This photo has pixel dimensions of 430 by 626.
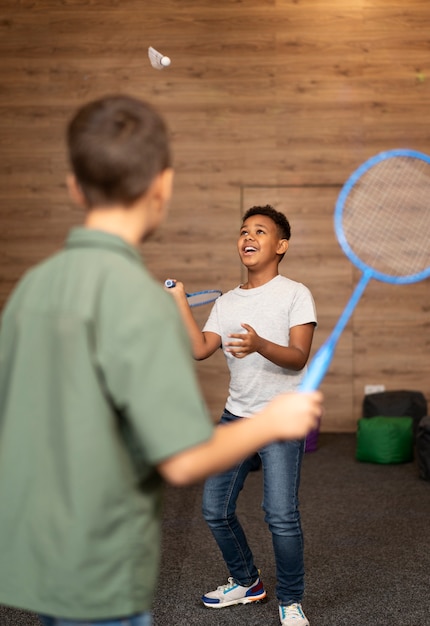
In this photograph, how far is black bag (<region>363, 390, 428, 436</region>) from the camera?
206 inches

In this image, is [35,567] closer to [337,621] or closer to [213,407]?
[337,621]

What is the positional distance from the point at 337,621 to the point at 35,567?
5.22ft

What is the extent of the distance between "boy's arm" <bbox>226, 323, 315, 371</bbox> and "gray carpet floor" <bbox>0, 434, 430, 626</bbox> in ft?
2.66

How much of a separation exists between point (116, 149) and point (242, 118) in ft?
15.4

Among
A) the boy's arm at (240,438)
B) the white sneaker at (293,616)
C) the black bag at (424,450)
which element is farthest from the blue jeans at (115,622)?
the black bag at (424,450)

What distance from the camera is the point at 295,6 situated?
5492 millimetres

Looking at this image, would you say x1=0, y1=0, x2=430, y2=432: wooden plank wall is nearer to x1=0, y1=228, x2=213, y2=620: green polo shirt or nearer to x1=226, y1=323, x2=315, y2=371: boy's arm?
x1=226, y1=323, x2=315, y2=371: boy's arm

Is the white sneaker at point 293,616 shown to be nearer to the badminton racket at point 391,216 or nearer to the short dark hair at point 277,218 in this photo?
the short dark hair at point 277,218

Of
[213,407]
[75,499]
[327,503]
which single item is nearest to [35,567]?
[75,499]

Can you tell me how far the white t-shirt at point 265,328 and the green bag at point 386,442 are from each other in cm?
243

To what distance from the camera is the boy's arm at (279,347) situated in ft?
6.48

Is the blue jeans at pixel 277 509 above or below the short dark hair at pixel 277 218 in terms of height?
below

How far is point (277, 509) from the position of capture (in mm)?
2209

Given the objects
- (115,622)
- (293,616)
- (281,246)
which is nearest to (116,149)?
(115,622)
